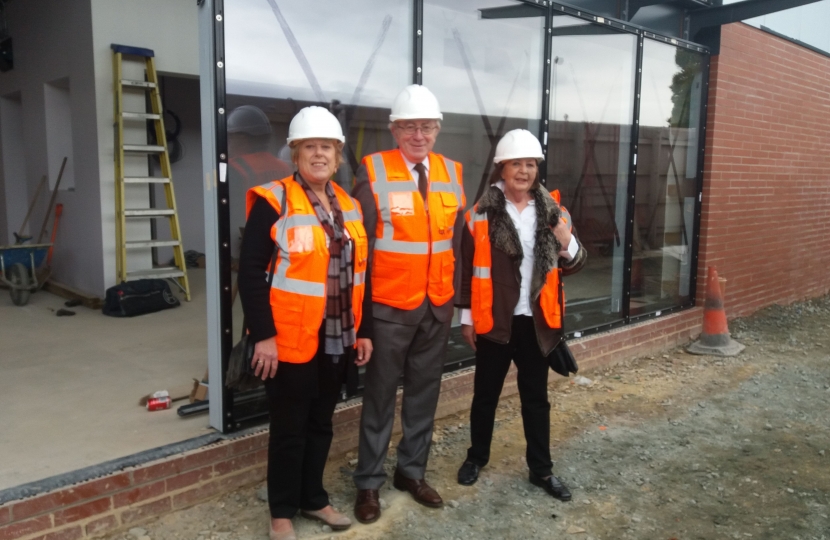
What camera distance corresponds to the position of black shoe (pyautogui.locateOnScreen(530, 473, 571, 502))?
370cm

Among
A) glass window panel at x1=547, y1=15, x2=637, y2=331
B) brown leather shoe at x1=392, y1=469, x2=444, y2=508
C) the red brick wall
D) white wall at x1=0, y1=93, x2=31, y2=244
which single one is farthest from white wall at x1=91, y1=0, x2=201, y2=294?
the red brick wall

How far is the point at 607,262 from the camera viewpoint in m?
6.33

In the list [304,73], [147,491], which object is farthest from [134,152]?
[147,491]

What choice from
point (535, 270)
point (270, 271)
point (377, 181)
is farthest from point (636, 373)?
point (270, 271)

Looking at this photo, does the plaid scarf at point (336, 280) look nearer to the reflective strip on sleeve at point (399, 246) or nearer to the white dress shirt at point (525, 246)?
the reflective strip on sleeve at point (399, 246)

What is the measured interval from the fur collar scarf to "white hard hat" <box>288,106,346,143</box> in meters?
1.01

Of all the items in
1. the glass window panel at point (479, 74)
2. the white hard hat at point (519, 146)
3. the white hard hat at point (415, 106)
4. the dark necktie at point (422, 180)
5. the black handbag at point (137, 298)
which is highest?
the glass window panel at point (479, 74)

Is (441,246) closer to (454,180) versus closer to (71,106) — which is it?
(454,180)

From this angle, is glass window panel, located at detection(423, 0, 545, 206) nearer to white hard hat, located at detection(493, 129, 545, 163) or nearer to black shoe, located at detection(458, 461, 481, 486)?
white hard hat, located at detection(493, 129, 545, 163)

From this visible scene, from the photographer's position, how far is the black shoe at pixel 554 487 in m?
3.70

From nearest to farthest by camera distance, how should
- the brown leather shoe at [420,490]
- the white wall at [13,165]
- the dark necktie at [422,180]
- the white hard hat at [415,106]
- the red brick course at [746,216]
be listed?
the white hard hat at [415,106] → the dark necktie at [422,180] → the brown leather shoe at [420,490] → the red brick course at [746,216] → the white wall at [13,165]

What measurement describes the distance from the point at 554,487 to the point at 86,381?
3014 millimetres

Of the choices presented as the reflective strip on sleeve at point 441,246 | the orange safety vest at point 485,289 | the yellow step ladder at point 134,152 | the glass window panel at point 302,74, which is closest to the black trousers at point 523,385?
the orange safety vest at point 485,289

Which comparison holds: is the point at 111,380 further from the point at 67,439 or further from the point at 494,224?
the point at 494,224
